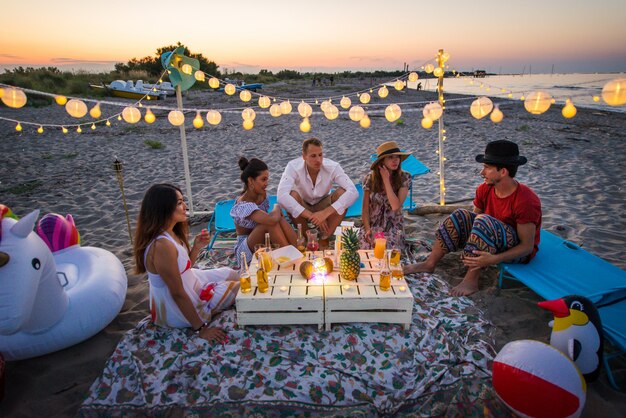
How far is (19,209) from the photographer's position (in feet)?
18.2

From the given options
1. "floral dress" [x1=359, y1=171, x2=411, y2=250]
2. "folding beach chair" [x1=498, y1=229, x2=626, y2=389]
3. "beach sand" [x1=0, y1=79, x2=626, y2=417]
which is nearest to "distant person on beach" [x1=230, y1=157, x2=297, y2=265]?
"floral dress" [x1=359, y1=171, x2=411, y2=250]

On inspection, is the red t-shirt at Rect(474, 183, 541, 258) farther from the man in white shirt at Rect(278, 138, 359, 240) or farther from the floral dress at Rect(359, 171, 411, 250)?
the man in white shirt at Rect(278, 138, 359, 240)

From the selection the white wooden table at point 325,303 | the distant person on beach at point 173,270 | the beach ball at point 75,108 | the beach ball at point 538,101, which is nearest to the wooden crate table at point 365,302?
the white wooden table at point 325,303

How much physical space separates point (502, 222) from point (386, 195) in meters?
1.29

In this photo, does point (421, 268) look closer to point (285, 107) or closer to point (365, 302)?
point (365, 302)

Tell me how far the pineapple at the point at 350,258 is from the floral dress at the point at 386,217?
1311mm

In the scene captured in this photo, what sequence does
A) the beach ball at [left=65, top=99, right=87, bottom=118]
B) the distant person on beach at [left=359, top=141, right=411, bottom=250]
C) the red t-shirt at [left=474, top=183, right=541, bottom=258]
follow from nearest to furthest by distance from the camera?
the red t-shirt at [left=474, top=183, right=541, bottom=258], the beach ball at [left=65, top=99, right=87, bottom=118], the distant person on beach at [left=359, top=141, right=411, bottom=250]

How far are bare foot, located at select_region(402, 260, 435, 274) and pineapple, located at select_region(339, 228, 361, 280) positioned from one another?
1169 mm

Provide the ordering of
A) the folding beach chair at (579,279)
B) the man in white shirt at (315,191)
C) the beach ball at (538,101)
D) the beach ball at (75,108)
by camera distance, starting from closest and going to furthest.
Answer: the folding beach chair at (579,279) → the beach ball at (538,101) → the beach ball at (75,108) → the man in white shirt at (315,191)

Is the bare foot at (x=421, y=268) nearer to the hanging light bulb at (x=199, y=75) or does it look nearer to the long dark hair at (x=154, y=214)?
the long dark hair at (x=154, y=214)

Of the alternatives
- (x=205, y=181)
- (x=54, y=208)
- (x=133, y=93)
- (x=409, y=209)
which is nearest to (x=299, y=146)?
(x=205, y=181)

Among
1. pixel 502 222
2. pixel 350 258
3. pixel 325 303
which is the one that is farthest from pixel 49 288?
pixel 502 222

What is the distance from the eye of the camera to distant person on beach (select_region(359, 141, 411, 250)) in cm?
393

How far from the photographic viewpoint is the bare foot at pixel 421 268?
12.1 feet
